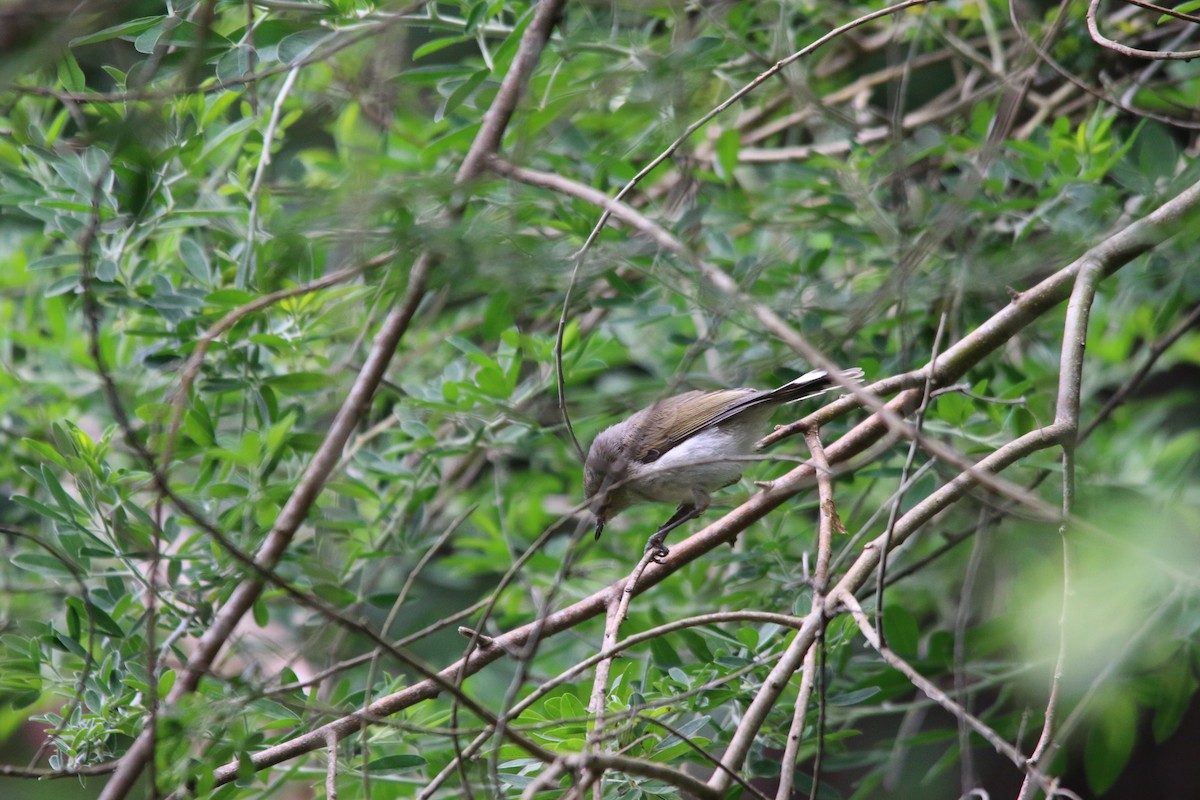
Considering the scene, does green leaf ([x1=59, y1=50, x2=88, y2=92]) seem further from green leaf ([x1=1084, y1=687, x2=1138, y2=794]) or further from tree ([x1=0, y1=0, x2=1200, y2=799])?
green leaf ([x1=1084, y1=687, x2=1138, y2=794])

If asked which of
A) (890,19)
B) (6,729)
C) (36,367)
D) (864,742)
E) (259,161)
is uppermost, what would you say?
(890,19)

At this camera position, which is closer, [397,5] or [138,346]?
[397,5]

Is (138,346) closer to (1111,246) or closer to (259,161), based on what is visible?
(259,161)

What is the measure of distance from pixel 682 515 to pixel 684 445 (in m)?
0.62

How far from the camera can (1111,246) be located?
264cm

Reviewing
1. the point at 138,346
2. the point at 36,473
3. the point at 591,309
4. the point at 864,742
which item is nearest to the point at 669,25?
the point at 591,309

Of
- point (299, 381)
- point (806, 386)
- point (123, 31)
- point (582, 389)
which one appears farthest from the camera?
point (582, 389)

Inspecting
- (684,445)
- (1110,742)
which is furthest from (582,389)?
(1110,742)

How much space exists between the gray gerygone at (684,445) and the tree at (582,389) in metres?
0.15

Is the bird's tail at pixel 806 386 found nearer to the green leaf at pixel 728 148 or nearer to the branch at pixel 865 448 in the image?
the branch at pixel 865 448

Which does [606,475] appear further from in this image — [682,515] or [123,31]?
[123,31]

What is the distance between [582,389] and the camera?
4.94 meters

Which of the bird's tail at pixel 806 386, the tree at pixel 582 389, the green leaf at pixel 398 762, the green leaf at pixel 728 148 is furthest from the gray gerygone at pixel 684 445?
the green leaf at pixel 398 762

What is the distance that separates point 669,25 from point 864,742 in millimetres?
3714
